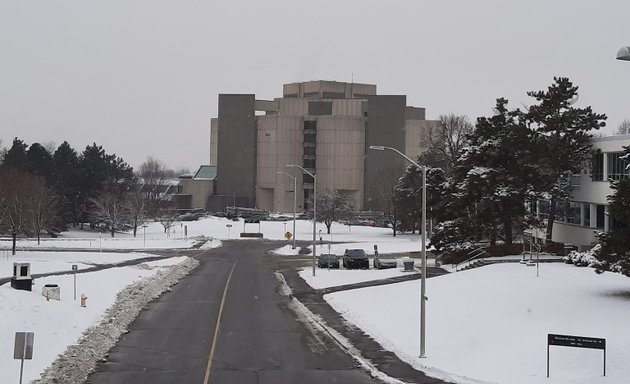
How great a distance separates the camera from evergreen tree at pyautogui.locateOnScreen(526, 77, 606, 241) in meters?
45.1

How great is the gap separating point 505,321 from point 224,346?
9814mm

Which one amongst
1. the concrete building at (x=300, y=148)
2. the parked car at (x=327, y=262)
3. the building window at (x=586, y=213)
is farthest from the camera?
the concrete building at (x=300, y=148)

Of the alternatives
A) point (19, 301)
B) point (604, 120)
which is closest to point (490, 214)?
point (604, 120)

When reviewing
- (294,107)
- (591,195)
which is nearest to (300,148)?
(294,107)

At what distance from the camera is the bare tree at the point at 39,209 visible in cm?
7638

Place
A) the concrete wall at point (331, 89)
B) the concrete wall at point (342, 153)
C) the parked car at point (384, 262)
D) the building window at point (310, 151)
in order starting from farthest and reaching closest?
the concrete wall at point (331, 89)
the building window at point (310, 151)
the concrete wall at point (342, 153)
the parked car at point (384, 262)

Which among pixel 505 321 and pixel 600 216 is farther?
pixel 600 216

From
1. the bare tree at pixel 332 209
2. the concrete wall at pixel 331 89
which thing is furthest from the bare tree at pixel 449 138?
the concrete wall at pixel 331 89

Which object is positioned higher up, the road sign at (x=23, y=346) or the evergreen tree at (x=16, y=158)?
the evergreen tree at (x=16, y=158)

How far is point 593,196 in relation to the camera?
45.8 metres

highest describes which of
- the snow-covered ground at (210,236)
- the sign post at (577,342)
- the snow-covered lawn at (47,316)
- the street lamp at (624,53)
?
the street lamp at (624,53)

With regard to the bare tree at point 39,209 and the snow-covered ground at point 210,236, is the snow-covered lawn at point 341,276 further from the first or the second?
the bare tree at point 39,209

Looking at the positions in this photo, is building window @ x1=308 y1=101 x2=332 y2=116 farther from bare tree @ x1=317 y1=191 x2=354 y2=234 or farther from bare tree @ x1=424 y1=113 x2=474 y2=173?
bare tree @ x1=424 y1=113 x2=474 y2=173

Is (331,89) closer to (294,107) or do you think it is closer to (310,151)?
(294,107)
